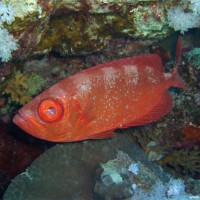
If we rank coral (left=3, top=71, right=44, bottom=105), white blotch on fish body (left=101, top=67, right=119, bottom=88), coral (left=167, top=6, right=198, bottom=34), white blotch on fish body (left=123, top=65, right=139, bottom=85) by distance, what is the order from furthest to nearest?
coral (left=3, top=71, right=44, bottom=105)
coral (left=167, top=6, right=198, bottom=34)
white blotch on fish body (left=123, top=65, right=139, bottom=85)
white blotch on fish body (left=101, top=67, right=119, bottom=88)

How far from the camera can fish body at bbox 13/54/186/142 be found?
3.03m

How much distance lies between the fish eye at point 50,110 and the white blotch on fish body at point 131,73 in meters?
1.01

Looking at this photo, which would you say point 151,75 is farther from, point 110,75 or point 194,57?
point 194,57

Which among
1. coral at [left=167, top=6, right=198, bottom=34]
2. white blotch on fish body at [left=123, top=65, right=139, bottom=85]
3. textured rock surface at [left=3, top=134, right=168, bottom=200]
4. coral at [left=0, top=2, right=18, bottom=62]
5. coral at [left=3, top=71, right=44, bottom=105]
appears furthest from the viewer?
coral at [left=3, top=71, right=44, bottom=105]

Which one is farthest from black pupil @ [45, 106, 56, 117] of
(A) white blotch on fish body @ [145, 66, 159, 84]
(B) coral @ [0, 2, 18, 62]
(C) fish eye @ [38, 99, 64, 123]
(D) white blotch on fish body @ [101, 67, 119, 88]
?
(A) white blotch on fish body @ [145, 66, 159, 84]

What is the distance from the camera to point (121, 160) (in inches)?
182

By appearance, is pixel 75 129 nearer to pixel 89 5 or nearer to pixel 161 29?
pixel 89 5

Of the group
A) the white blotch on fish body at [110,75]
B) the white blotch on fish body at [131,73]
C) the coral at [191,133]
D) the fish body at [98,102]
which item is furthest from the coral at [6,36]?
the coral at [191,133]

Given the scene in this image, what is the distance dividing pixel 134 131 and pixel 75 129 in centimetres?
265

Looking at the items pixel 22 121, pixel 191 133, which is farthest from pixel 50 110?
pixel 191 133

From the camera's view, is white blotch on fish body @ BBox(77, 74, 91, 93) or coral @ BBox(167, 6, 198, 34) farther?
coral @ BBox(167, 6, 198, 34)

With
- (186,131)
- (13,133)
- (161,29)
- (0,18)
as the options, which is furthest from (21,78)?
(186,131)

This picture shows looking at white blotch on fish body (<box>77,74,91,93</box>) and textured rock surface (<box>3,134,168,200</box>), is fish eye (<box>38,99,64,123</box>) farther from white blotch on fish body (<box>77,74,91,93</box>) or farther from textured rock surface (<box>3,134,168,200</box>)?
textured rock surface (<box>3,134,168,200</box>)

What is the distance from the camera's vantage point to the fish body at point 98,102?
9.95 feet
